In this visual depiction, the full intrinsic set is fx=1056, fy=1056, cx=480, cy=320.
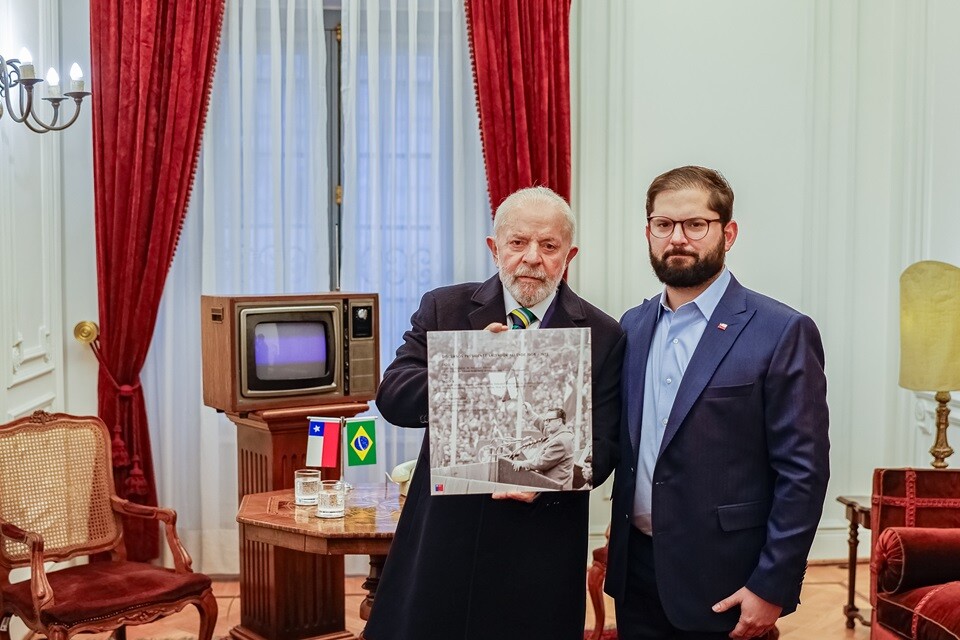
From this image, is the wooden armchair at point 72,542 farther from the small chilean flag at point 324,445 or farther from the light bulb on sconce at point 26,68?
the light bulb on sconce at point 26,68

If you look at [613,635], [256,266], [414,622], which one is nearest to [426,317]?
[414,622]

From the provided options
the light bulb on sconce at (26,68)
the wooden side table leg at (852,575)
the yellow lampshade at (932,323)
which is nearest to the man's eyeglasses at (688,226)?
the yellow lampshade at (932,323)

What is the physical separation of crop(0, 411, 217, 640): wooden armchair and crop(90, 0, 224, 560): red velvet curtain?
2.64 ft

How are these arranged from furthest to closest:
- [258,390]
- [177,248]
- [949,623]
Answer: [177,248]
[258,390]
[949,623]

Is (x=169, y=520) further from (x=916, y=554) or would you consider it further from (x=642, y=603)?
(x=916, y=554)

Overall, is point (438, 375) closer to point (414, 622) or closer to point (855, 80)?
point (414, 622)

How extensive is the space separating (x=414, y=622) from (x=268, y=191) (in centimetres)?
322

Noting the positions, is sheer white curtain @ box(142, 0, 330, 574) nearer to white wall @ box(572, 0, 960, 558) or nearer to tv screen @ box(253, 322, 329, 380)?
tv screen @ box(253, 322, 329, 380)

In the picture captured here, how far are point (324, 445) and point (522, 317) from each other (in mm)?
1577

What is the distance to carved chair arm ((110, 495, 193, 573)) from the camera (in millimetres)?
3734

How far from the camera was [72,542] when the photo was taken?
3.85 metres

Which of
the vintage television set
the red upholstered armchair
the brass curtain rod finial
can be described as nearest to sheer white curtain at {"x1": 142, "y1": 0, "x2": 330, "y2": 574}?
the brass curtain rod finial

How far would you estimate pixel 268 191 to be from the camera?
4984 mm

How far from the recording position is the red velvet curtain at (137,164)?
4750 mm
